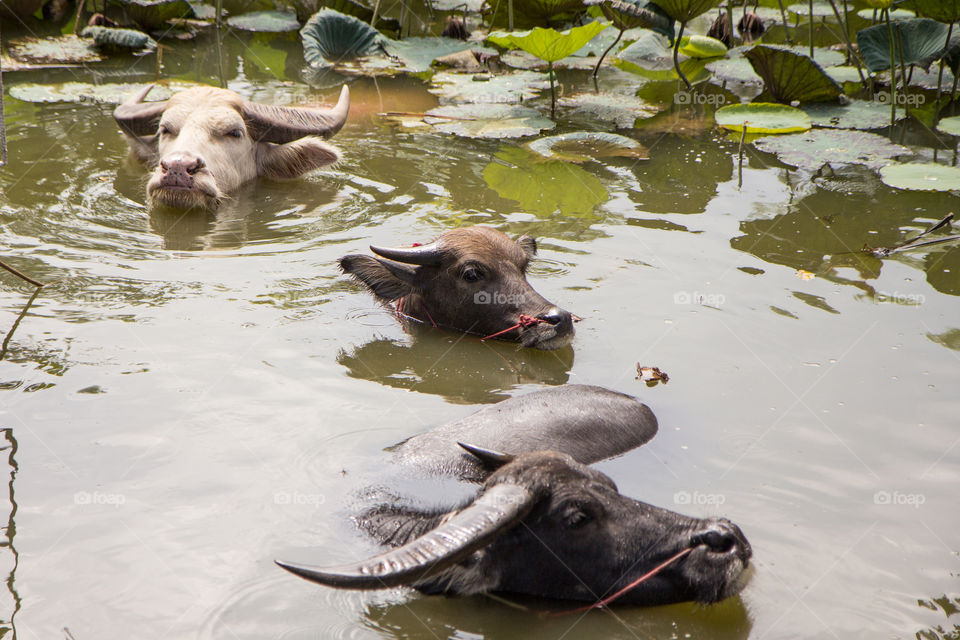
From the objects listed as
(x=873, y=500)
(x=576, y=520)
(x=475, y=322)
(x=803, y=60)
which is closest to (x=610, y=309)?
(x=475, y=322)

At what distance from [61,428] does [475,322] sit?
2117mm

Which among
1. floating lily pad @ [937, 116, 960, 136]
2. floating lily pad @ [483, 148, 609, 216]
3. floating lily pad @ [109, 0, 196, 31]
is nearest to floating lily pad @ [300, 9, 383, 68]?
floating lily pad @ [109, 0, 196, 31]

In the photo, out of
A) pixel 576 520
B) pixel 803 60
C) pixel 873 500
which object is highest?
pixel 803 60

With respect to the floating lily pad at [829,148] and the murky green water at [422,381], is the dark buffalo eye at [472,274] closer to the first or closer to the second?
the murky green water at [422,381]

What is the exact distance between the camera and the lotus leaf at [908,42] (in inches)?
315

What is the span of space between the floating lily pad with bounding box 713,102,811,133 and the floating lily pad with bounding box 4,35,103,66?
23.6 ft

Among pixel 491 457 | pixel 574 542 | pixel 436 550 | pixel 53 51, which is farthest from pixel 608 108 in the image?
pixel 436 550

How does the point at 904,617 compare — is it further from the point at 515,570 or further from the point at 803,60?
the point at 803,60

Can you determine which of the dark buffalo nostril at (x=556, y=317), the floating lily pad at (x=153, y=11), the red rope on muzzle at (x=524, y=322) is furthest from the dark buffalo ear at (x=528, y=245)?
the floating lily pad at (x=153, y=11)

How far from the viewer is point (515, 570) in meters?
3.00

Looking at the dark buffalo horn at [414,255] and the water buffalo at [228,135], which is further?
the water buffalo at [228,135]

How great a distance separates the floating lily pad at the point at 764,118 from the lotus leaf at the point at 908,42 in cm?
110

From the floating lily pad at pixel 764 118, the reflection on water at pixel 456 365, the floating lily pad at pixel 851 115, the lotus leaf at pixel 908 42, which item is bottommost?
the reflection on water at pixel 456 365

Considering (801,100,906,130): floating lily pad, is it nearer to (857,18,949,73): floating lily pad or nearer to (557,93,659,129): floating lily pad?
(857,18,949,73): floating lily pad
